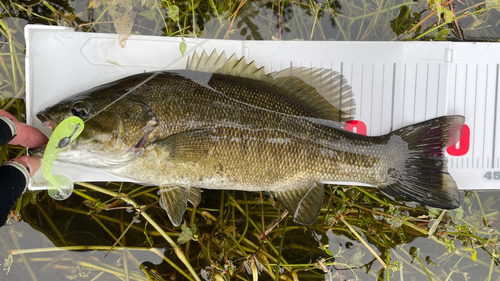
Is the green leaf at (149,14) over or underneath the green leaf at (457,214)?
over

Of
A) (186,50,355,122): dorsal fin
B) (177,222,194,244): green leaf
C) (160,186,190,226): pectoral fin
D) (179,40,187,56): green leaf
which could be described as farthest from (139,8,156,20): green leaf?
(177,222,194,244): green leaf

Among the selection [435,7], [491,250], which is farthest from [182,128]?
[491,250]

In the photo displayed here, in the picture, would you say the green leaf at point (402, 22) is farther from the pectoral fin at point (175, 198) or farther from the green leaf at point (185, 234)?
the green leaf at point (185, 234)

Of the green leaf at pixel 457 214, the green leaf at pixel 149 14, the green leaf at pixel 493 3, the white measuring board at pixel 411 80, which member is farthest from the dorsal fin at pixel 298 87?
the green leaf at pixel 493 3

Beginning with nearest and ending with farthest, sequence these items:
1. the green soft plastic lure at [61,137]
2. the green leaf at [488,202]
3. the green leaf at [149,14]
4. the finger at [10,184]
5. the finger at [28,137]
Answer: the green soft plastic lure at [61,137] → the finger at [10,184] → the finger at [28,137] → the green leaf at [149,14] → the green leaf at [488,202]

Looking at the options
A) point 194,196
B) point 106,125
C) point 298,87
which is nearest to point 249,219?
point 194,196

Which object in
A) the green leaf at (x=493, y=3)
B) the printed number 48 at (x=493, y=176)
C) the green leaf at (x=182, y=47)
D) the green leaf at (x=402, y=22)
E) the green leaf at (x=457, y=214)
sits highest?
the green leaf at (x=493, y=3)

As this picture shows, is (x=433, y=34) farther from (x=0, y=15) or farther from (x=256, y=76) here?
(x=0, y=15)

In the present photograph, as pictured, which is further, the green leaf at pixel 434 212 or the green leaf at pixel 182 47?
the green leaf at pixel 434 212
